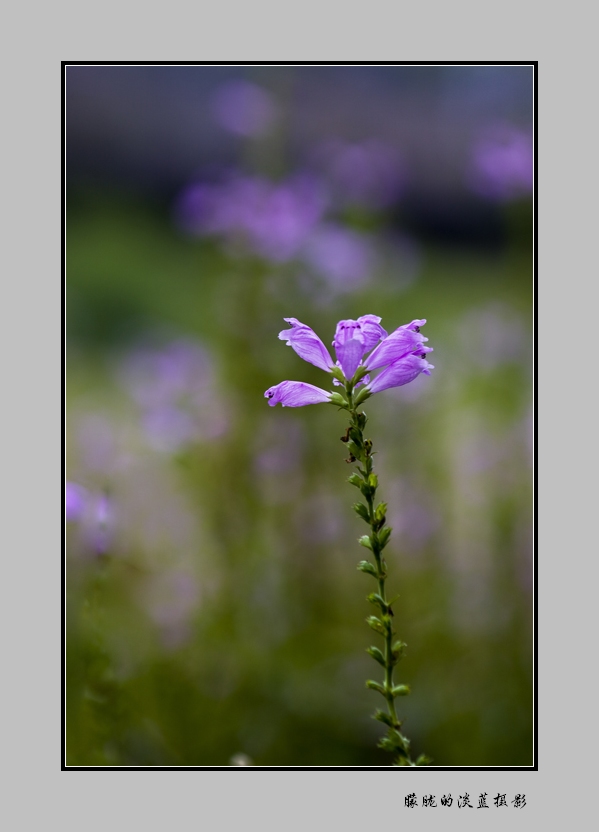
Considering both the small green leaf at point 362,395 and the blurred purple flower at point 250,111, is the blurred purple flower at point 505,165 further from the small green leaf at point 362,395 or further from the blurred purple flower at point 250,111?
the small green leaf at point 362,395

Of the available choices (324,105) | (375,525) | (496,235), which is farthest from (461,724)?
(324,105)

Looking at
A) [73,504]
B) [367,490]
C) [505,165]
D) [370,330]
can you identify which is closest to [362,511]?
[367,490]

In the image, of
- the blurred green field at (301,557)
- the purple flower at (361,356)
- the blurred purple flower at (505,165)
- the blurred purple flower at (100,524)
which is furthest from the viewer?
the blurred purple flower at (505,165)

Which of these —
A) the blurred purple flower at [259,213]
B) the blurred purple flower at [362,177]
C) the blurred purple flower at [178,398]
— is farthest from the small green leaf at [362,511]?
the blurred purple flower at [362,177]

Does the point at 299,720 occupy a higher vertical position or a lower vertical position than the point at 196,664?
lower

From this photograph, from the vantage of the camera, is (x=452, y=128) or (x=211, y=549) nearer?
(x=211, y=549)

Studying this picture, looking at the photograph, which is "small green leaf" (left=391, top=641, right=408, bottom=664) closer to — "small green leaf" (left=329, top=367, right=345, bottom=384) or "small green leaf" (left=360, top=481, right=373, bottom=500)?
"small green leaf" (left=360, top=481, right=373, bottom=500)

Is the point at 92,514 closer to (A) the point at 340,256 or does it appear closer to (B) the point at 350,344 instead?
(B) the point at 350,344
